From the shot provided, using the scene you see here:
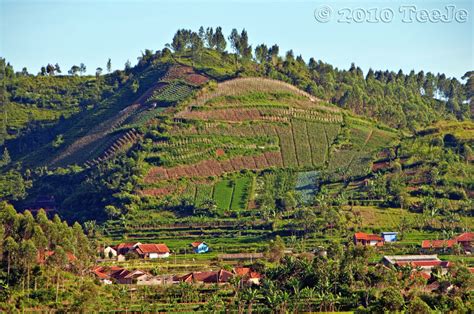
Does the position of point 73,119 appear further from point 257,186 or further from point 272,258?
point 272,258

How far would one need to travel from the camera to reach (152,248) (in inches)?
4715

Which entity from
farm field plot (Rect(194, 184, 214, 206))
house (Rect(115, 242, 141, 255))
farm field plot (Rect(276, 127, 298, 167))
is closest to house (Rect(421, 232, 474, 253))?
farm field plot (Rect(194, 184, 214, 206))

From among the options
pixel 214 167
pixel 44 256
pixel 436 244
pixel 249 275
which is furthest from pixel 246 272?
pixel 214 167

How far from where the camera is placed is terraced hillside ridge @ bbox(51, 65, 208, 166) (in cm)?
15700

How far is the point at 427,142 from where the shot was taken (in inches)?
6033

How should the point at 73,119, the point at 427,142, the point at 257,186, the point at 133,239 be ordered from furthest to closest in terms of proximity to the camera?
the point at 73,119 < the point at 427,142 < the point at 257,186 < the point at 133,239

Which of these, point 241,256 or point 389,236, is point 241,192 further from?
point 389,236

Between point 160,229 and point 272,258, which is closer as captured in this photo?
point 272,258

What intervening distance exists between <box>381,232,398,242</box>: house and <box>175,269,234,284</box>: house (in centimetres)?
2812

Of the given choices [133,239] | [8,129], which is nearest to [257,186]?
[133,239]

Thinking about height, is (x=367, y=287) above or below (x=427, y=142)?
below

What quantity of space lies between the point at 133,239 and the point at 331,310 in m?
44.9

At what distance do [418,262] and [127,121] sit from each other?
74159 mm

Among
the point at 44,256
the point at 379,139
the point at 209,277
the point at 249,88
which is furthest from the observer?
the point at 249,88
